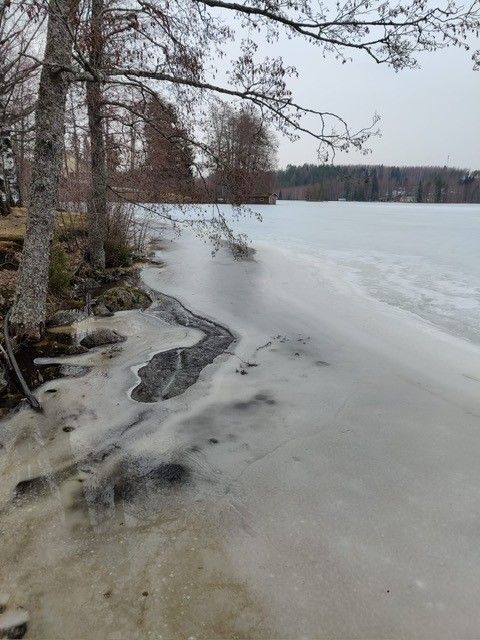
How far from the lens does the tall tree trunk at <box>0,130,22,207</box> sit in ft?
37.2

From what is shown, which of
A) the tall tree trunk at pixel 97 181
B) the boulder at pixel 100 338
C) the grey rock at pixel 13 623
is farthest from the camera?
the tall tree trunk at pixel 97 181

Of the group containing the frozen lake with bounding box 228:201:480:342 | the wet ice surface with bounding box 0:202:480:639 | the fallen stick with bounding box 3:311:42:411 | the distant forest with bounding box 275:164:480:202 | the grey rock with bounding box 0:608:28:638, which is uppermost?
the distant forest with bounding box 275:164:480:202

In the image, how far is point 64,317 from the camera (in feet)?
22.2

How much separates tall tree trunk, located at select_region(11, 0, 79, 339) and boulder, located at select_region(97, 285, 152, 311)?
1885mm

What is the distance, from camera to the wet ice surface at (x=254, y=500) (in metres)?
2.19

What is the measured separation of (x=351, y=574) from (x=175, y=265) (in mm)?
10996

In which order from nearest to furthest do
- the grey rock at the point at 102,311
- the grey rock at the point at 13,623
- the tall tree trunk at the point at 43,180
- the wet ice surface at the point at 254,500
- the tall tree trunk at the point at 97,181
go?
the grey rock at the point at 13,623 → the wet ice surface at the point at 254,500 → the tall tree trunk at the point at 43,180 → the grey rock at the point at 102,311 → the tall tree trunk at the point at 97,181

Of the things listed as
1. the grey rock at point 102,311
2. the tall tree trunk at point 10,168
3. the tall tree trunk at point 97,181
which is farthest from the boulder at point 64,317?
the tall tree trunk at point 10,168

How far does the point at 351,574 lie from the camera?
2393 millimetres

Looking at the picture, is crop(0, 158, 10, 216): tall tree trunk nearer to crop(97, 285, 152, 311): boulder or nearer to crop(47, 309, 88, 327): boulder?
crop(97, 285, 152, 311): boulder

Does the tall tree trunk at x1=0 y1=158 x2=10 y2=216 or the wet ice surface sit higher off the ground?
the tall tree trunk at x1=0 y1=158 x2=10 y2=216

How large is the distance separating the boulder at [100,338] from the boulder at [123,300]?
1639 mm

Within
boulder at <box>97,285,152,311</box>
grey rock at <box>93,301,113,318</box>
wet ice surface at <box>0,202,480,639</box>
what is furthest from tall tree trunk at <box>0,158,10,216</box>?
wet ice surface at <box>0,202,480,639</box>

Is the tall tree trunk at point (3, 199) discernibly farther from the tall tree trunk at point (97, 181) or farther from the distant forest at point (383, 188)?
the distant forest at point (383, 188)
